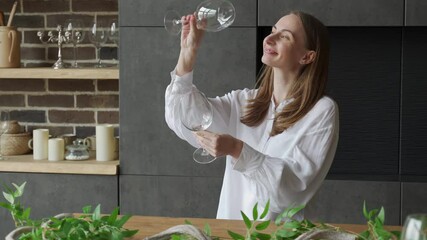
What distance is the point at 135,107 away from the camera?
12.5ft

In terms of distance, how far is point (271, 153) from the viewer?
8.52 ft

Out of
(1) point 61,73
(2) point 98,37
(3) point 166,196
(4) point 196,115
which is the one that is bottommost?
(3) point 166,196

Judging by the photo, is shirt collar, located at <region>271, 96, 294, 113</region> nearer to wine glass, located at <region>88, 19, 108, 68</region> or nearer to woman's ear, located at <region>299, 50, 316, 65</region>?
woman's ear, located at <region>299, 50, 316, 65</region>

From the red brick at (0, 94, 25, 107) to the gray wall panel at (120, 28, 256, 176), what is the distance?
79cm

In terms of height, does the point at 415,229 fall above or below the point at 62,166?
above

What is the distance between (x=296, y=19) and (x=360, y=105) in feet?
5.11

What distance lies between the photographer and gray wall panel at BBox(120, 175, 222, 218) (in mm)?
3801

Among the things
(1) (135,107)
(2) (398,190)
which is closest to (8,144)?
(1) (135,107)

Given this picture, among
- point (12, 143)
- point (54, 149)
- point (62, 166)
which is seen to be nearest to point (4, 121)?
point (12, 143)

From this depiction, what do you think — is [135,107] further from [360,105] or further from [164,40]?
[360,105]

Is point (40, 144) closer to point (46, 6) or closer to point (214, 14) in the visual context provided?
point (46, 6)

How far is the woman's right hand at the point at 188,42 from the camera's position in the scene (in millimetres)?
2672

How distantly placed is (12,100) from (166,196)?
3.62 ft

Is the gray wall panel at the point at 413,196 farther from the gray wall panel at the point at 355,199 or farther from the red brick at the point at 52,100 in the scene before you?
the red brick at the point at 52,100
